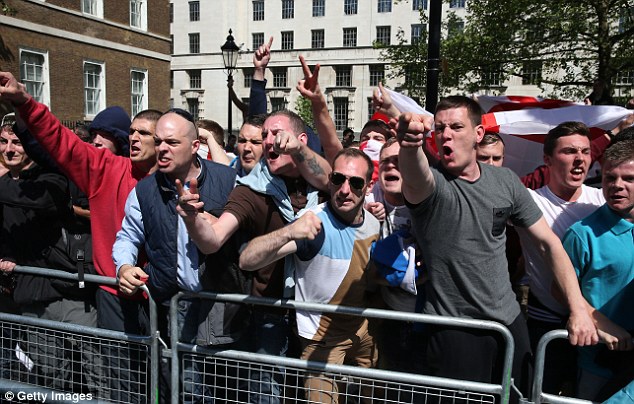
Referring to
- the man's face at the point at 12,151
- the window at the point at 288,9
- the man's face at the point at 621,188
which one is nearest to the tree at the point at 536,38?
the man's face at the point at 621,188

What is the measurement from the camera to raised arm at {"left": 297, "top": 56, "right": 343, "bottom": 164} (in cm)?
329

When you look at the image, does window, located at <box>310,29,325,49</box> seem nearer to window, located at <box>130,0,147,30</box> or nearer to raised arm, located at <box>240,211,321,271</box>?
window, located at <box>130,0,147,30</box>

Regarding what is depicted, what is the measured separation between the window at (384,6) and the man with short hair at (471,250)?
49492mm

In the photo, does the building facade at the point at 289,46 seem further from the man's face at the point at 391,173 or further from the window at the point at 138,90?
the man's face at the point at 391,173

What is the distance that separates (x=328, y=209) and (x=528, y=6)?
442 inches

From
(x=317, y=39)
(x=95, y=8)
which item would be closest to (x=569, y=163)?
(x=95, y=8)

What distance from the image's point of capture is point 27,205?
3.52 metres

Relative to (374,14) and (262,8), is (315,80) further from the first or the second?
(262,8)

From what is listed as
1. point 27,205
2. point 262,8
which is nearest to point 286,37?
point 262,8

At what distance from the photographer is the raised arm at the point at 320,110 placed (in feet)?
10.8

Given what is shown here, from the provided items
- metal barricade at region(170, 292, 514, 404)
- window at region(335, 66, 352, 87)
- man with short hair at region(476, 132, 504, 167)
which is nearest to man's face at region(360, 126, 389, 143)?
man with short hair at region(476, 132, 504, 167)

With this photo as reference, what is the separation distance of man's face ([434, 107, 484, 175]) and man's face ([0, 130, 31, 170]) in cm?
296

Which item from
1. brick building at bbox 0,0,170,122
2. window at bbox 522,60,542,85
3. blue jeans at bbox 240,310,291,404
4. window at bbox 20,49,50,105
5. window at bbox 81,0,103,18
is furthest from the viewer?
window at bbox 81,0,103,18

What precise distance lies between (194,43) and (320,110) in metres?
55.5
